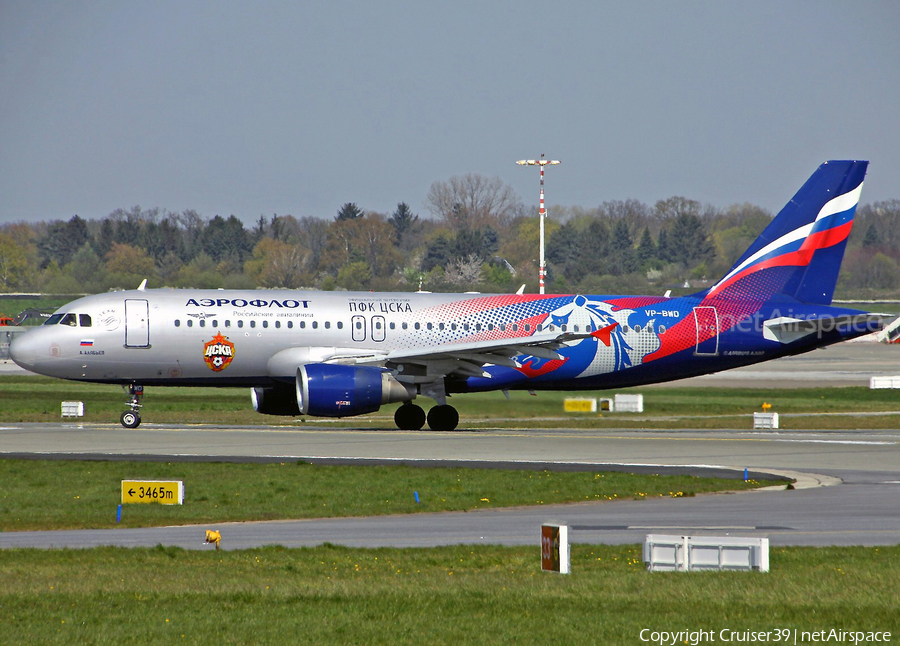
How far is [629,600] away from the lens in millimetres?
12953

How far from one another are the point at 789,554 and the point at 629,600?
433 centimetres

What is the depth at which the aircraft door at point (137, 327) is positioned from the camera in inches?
1388

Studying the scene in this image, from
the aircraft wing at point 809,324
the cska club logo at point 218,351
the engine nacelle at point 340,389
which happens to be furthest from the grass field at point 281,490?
the aircraft wing at point 809,324

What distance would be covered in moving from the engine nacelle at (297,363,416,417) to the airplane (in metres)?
0.04

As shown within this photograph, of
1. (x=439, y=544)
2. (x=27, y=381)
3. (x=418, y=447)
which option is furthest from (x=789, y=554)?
(x=27, y=381)

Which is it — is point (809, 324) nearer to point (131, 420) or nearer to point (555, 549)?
point (131, 420)

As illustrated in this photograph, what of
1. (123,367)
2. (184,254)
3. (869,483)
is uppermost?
(184,254)

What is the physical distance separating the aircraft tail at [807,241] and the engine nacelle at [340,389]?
14.4 metres

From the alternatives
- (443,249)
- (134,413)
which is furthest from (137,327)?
(443,249)

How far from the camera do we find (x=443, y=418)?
37875 mm

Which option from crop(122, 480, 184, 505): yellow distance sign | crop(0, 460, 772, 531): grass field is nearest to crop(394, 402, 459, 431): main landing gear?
crop(0, 460, 772, 531): grass field

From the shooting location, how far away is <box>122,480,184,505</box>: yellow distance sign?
21.6 m

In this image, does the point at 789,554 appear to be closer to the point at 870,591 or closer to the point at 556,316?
the point at 870,591

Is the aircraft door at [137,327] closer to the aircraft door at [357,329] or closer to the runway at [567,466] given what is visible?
the runway at [567,466]
